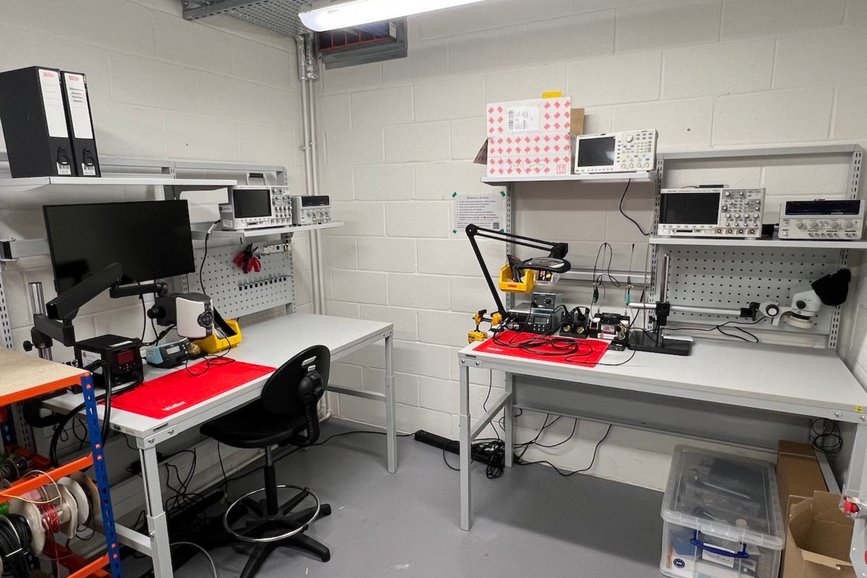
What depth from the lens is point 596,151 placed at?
224cm

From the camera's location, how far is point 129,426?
158 centimetres

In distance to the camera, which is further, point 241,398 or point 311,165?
point 311,165

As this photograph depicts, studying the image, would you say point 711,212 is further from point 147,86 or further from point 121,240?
point 147,86

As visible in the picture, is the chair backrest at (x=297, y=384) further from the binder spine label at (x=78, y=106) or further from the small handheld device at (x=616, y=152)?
the small handheld device at (x=616, y=152)

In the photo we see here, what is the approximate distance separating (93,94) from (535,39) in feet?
6.48

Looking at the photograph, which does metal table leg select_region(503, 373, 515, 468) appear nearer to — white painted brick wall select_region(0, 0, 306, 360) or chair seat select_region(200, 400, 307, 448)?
chair seat select_region(200, 400, 307, 448)

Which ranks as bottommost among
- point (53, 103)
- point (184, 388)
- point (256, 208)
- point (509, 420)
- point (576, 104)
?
point (509, 420)

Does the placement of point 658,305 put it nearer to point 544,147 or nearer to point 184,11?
point 544,147

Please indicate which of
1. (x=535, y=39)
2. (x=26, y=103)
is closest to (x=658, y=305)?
(x=535, y=39)

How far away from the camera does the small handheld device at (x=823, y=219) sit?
73.9 inches

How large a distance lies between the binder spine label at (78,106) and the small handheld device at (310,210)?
1.01m

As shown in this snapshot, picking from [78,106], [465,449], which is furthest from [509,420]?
[78,106]

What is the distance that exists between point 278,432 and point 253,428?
0.38 feet

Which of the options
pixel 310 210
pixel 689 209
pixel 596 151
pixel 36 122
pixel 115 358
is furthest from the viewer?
pixel 310 210
